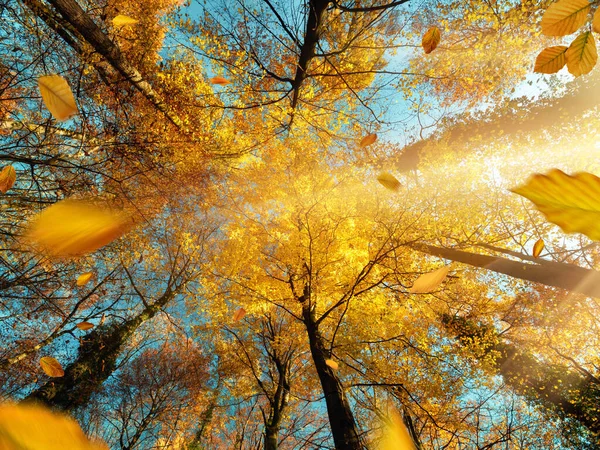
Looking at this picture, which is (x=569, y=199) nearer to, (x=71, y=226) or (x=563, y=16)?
(x=563, y=16)

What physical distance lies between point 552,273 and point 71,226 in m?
7.39

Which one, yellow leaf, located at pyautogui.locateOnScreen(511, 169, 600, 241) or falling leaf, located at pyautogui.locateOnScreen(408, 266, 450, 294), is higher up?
falling leaf, located at pyautogui.locateOnScreen(408, 266, 450, 294)

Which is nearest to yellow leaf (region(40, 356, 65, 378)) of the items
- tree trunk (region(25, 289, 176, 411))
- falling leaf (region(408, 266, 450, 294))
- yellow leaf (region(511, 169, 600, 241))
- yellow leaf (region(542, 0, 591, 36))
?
tree trunk (region(25, 289, 176, 411))

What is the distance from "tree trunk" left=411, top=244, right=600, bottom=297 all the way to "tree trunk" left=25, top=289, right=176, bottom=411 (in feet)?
31.7

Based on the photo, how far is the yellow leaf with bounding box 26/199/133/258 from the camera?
413 centimetres

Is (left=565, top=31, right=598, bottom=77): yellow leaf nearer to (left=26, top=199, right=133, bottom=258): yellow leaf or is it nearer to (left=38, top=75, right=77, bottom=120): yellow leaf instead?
(left=38, top=75, right=77, bottom=120): yellow leaf

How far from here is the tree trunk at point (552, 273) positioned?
2883 millimetres

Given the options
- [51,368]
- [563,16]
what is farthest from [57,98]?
[51,368]

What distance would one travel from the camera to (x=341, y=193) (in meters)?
5.93

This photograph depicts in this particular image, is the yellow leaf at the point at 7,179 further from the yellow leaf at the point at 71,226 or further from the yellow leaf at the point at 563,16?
the yellow leaf at the point at 563,16

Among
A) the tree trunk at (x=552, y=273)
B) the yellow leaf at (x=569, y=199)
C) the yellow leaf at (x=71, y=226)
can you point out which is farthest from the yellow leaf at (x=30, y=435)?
the tree trunk at (x=552, y=273)

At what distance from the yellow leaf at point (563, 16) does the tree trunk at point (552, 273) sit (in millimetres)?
3244

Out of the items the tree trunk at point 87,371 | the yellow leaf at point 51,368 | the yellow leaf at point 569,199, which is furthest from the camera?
the tree trunk at point 87,371

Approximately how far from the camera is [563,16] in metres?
0.76
